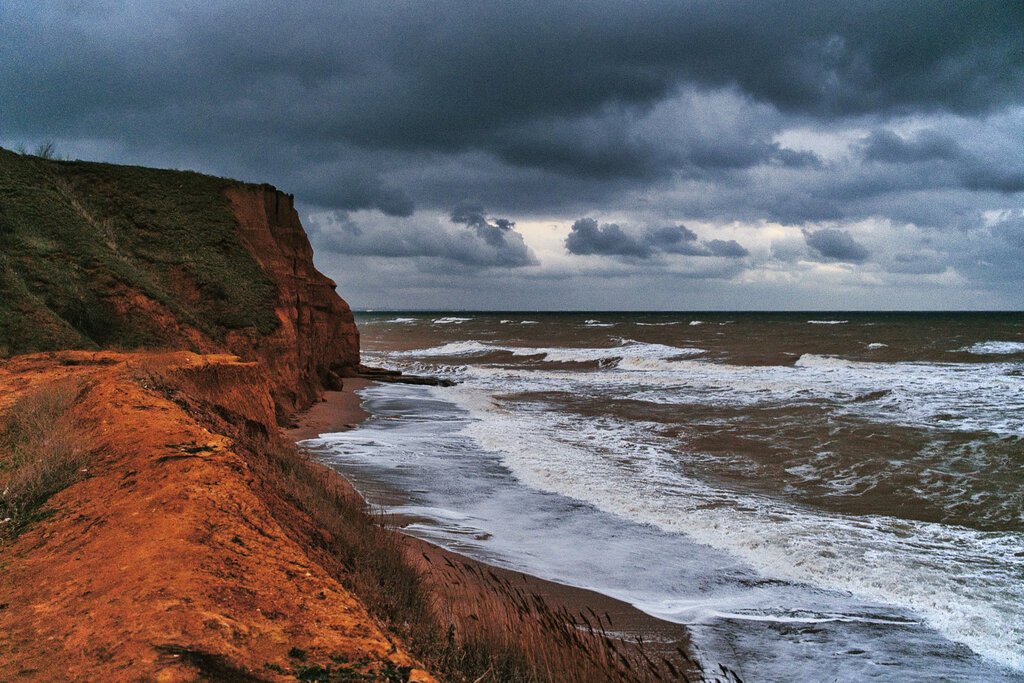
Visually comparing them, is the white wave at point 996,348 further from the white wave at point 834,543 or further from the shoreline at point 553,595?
the shoreline at point 553,595

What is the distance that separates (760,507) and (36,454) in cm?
851

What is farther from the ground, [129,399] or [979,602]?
[129,399]

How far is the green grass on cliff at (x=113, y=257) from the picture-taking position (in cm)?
995

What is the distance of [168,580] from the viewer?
9.46 ft

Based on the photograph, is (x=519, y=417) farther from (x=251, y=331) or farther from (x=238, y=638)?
(x=238, y=638)

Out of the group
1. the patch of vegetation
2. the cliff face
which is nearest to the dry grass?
the patch of vegetation

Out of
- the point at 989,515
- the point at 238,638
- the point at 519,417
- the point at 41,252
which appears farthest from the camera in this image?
the point at 519,417

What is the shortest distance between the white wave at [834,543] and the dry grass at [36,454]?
249 inches

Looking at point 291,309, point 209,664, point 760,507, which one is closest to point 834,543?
point 760,507

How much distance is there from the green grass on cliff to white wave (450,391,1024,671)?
7847 millimetres

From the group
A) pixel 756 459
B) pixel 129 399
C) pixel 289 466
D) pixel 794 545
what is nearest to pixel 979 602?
pixel 794 545

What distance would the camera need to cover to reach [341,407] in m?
16.9

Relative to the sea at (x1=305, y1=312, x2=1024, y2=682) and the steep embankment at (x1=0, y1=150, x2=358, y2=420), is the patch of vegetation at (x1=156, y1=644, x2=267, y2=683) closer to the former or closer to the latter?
the sea at (x1=305, y1=312, x2=1024, y2=682)

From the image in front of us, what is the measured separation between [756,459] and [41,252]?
14582 mm
